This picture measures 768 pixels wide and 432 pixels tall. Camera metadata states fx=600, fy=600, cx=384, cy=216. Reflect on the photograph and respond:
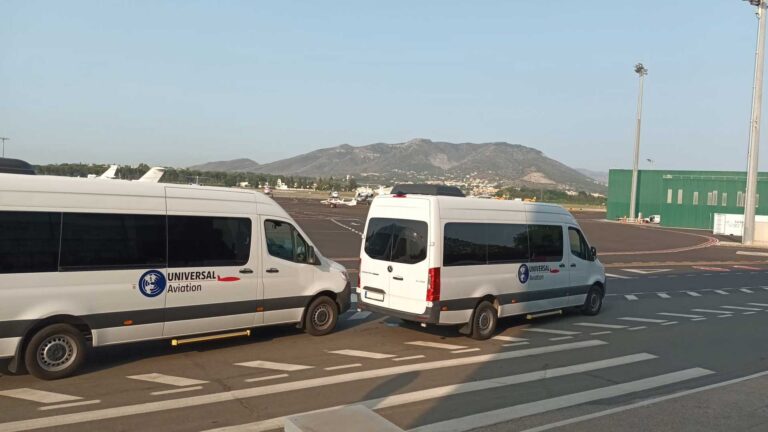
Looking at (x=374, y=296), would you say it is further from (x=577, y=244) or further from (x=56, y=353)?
(x=56, y=353)

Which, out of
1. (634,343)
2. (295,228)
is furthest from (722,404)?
(295,228)

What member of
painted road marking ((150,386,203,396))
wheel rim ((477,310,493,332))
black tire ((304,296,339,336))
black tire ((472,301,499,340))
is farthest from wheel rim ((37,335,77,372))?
wheel rim ((477,310,493,332))

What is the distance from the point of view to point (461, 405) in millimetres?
6625

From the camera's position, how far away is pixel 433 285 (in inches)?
389

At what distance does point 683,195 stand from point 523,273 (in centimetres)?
6467

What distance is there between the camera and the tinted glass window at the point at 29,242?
7152 mm

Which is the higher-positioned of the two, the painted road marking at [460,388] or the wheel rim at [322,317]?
the wheel rim at [322,317]

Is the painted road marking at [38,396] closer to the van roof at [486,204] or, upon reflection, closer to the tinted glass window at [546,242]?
the van roof at [486,204]

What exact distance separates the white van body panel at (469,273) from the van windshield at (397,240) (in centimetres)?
9

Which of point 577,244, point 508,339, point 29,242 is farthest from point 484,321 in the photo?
point 29,242

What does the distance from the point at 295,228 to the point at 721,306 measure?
1160 centimetres

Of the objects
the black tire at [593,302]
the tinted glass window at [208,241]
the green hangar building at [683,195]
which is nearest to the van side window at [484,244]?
the black tire at [593,302]

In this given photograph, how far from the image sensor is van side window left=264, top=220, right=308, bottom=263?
9.79m

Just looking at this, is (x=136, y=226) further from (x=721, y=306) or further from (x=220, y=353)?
(x=721, y=306)
